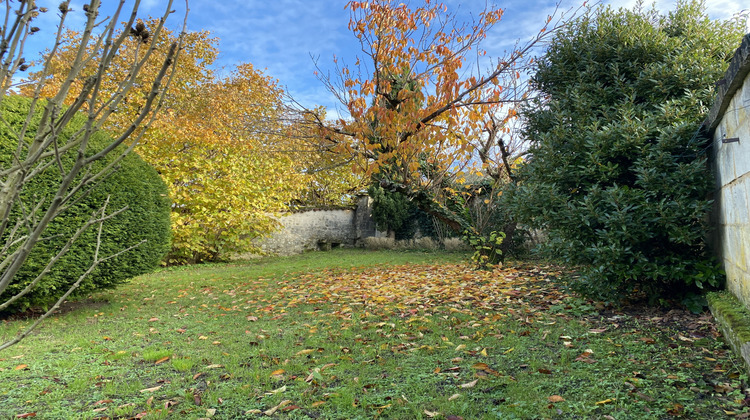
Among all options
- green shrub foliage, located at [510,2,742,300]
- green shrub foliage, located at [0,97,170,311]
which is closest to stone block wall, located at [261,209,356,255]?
green shrub foliage, located at [0,97,170,311]

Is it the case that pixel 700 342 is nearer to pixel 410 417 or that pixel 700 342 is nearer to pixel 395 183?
pixel 410 417

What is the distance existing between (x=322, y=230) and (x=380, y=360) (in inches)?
519

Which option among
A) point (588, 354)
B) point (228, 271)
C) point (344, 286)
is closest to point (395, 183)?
point (344, 286)

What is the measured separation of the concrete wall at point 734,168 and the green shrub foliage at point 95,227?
632cm

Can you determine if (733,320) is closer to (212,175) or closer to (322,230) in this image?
(212,175)

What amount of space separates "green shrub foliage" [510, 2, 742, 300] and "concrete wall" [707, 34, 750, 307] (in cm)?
16

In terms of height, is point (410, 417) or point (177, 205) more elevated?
point (177, 205)

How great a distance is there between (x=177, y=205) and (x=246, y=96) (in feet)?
27.6

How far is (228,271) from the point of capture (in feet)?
35.5

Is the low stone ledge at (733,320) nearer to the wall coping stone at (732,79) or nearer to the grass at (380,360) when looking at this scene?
the grass at (380,360)

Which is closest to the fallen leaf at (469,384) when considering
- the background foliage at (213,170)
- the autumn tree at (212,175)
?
the background foliage at (213,170)

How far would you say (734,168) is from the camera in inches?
147

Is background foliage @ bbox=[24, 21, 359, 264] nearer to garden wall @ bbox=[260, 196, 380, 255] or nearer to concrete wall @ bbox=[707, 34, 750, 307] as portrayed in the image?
garden wall @ bbox=[260, 196, 380, 255]

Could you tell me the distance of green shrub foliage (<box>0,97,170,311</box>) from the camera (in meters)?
5.49
